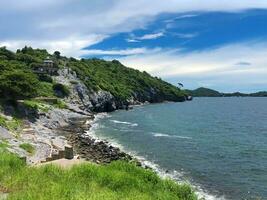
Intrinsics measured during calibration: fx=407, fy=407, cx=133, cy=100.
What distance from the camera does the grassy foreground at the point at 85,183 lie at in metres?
18.9

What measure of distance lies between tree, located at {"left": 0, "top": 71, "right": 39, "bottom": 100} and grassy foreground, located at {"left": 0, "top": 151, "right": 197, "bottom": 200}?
5787cm

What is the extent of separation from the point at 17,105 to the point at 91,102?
62701mm

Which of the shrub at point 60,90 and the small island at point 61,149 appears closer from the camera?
the small island at point 61,149

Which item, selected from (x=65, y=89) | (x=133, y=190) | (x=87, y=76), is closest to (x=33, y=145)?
(x=133, y=190)

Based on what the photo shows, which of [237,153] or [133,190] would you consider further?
[237,153]

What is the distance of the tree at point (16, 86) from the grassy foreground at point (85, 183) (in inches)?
2278

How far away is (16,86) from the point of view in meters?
83.3

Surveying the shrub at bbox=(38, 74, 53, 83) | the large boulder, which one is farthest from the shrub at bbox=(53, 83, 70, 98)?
the large boulder

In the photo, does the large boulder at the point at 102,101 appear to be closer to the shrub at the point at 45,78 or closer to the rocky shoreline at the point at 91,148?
the shrub at the point at 45,78

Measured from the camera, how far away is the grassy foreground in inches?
746

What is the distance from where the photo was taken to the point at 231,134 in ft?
274

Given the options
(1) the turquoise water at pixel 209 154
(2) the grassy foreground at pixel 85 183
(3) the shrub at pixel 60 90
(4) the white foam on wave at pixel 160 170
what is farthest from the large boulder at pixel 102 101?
(2) the grassy foreground at pixel 85 183

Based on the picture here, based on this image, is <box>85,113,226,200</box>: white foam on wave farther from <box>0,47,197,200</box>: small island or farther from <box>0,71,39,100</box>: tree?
<box>0,71,39,100</box>: tree

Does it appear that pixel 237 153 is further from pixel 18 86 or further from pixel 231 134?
pixel 18 86
